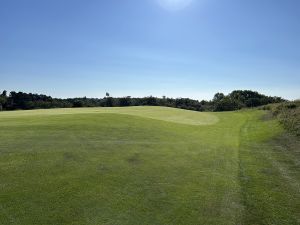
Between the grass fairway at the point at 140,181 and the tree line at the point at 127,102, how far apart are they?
104 m

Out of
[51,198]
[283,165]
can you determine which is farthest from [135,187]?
[283,165]

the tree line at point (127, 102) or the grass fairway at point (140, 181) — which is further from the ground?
the tree line at point (127, 102)

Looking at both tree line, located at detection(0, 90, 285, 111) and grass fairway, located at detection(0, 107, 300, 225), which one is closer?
grass fairway, located at detection(0, 107, 300, 225)

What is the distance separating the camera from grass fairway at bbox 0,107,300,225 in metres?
10.8

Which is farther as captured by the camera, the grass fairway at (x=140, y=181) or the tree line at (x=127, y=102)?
the tree line at (x=127, y=102)

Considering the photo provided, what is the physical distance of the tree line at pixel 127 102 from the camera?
127 m

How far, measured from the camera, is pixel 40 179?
13883 millimetres

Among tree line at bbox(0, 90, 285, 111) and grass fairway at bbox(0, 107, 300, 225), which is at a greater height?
tree line at bbox(0, 90, 285, 111)

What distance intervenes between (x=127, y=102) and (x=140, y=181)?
145 m

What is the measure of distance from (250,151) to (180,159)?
690cm

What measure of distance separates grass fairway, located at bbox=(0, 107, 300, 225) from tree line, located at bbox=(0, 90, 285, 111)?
104 metres

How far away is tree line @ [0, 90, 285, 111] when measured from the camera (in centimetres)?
12725

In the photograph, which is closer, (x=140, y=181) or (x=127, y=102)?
(x=140, y=181)

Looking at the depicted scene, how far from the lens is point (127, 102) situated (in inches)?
6280
